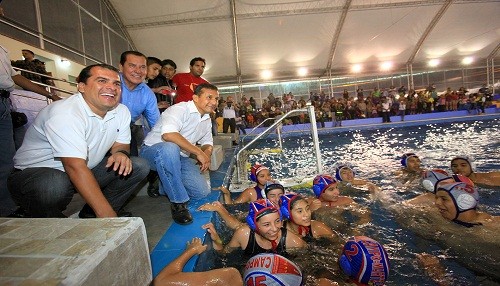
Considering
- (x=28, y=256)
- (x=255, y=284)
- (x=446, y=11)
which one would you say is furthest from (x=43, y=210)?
(x=446, y=11)

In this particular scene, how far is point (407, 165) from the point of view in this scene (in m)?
6.70

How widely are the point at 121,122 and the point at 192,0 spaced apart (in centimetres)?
1447

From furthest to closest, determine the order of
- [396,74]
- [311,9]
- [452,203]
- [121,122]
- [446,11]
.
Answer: [396,74]
[446,11]
[311,9]
[452,203]
[121,122]

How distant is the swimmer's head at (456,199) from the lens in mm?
3670

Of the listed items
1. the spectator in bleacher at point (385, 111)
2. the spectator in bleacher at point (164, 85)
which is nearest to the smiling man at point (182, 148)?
the spectator in bleacher at point (164, 85)

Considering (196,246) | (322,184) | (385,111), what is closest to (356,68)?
(385,111)

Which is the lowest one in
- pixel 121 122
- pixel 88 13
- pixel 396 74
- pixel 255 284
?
pixel 255 284

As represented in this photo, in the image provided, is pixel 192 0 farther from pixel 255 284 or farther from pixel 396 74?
pixel 396 74

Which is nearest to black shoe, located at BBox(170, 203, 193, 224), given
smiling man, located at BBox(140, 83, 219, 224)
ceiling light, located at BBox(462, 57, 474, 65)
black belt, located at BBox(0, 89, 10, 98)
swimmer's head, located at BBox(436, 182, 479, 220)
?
smiling man, located at BBox(140, 83, 219, 224)

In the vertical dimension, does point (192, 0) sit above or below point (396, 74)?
above

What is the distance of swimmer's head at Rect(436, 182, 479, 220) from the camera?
3670 millimetres

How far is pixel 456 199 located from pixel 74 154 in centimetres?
447

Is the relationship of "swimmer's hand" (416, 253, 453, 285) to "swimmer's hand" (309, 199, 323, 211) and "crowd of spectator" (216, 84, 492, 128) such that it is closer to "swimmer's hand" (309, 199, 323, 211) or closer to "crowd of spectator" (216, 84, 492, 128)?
"swimmer's hand" (309, 199, 323, 211)

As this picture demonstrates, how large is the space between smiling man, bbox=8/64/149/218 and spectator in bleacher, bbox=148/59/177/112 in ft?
11.7
